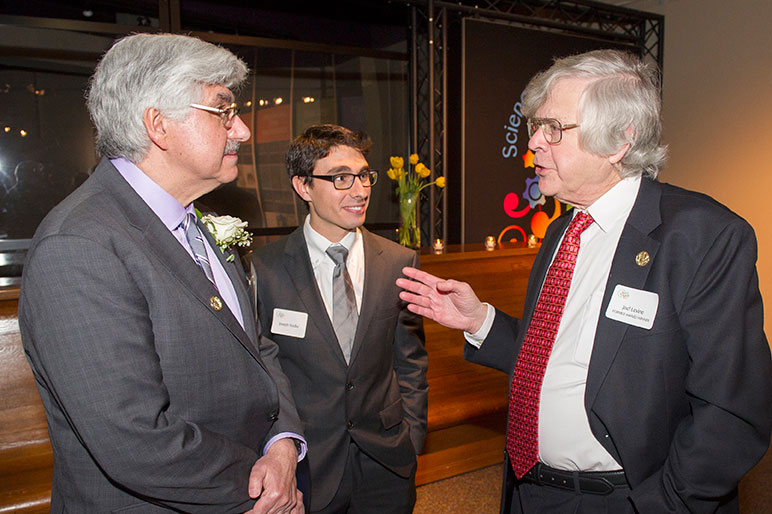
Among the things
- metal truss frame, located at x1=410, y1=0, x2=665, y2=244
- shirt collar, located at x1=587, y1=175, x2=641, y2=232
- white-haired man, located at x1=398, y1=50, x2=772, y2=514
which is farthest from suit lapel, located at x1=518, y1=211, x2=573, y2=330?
metal truss frame, located at x1=410, y1=0, x2=665, y2=244

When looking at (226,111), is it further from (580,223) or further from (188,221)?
(580,223)

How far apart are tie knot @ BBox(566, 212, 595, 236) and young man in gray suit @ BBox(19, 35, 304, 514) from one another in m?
1.03

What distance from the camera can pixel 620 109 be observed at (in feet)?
5.01

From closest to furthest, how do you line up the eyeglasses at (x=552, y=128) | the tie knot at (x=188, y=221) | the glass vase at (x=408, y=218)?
the tie knot at (x=188, y=221) < the eyeglasses at (x=552, y=128) < the glass vase at (x=408, y=218)

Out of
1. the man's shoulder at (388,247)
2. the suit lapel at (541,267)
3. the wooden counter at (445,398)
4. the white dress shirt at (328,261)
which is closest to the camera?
the suit lapel at (541,267)

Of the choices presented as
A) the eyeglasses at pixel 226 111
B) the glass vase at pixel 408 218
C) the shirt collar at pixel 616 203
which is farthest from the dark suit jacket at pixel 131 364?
the glass vase at pixel 408 218

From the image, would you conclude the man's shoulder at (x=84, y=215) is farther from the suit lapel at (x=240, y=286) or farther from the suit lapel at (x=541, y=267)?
the suit lapel at (x=541, y=267)

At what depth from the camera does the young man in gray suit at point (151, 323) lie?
1126mm

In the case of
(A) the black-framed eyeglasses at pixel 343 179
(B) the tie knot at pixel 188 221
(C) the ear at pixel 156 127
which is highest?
(C) the ear at pixel 156 127

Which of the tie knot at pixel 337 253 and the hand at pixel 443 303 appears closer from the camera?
the hand at pixel 443 303

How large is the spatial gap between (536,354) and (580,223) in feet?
1.41

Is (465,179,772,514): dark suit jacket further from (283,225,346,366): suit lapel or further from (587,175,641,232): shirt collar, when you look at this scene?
(283,225,346,366): suit lapel

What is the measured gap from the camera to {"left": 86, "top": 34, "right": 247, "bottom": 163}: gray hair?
1.32 m

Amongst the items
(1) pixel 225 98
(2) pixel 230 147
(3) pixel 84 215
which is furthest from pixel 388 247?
(3) pixel 84 215
